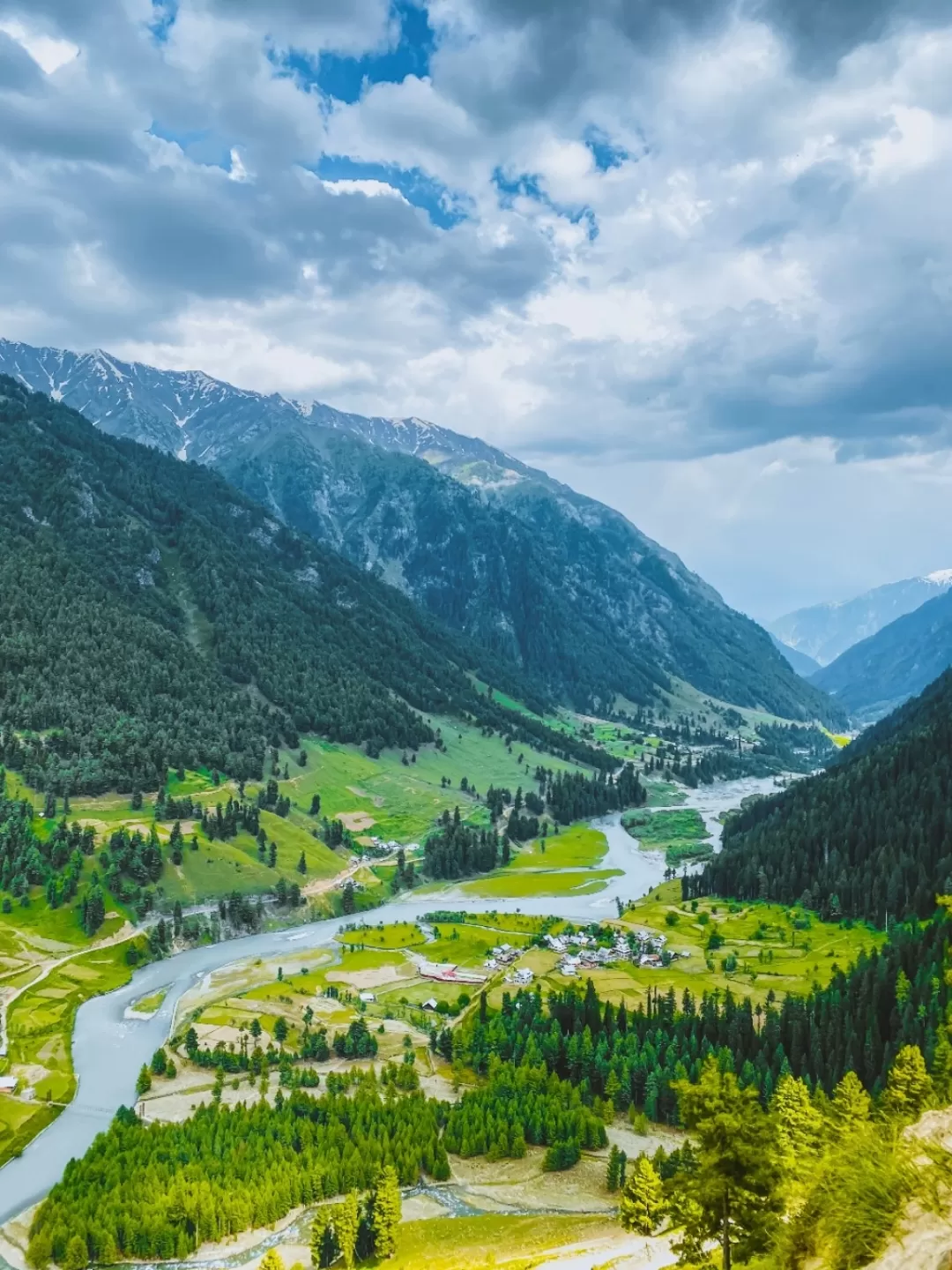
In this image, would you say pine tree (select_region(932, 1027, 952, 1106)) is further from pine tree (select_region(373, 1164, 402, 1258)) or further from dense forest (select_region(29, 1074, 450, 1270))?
dense forest (select_region(29, 1074, 450, 1270))

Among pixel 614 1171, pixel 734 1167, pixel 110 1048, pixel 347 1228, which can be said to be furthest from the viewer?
pixel 110 1048

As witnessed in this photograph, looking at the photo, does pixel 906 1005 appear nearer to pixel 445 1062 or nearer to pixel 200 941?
pixel 445 1062

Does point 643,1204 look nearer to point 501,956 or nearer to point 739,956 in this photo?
point 739,956

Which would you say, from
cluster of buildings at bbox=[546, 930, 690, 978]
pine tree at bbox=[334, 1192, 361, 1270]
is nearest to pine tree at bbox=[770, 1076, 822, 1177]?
pine tree at bbox=[334, 1192, 361, 1270]

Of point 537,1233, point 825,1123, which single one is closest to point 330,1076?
point 537,1233

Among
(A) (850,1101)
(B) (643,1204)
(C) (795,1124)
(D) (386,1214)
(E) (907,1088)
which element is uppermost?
(E) (907,1088)

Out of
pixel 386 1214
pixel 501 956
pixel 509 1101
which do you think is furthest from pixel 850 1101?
pixel 501 956

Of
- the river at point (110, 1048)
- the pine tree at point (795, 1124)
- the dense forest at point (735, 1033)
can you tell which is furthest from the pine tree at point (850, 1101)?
the river at point (110, 1048)

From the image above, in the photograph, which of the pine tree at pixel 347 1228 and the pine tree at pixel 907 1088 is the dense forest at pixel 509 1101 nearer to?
the pine tree at pixel 907 1088
